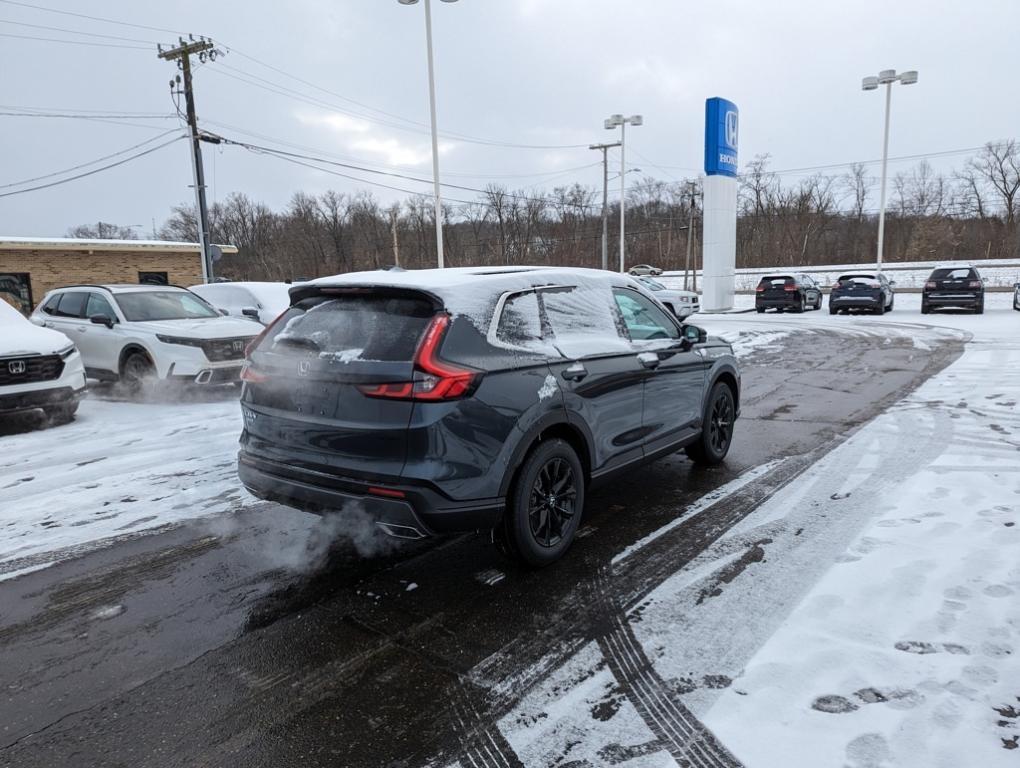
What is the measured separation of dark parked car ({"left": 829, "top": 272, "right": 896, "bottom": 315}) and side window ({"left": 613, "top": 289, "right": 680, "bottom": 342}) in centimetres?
2272

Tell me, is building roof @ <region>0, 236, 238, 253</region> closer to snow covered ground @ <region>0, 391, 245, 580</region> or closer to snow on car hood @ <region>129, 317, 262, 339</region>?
snow on car hood @ <region>129, 317, 262, 339</region>

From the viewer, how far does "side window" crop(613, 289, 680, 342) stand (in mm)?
4941

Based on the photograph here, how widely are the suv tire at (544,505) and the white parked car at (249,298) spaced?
10735mm

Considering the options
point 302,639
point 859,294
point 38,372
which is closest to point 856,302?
point 859,294

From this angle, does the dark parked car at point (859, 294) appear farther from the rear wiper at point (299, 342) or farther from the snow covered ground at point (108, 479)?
the rear wiper at point (299, 342)

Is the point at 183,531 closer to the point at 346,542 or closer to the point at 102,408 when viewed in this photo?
the point at 346,542

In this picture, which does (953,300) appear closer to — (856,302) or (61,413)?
(856,302)

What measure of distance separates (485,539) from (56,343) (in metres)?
6.92

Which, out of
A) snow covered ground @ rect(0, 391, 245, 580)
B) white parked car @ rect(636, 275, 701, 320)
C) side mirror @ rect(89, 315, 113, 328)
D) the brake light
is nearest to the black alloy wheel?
the brake light

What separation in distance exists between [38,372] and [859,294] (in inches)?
993

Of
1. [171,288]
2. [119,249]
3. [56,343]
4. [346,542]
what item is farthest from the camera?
[119,249]

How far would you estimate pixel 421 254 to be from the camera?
79875 mm

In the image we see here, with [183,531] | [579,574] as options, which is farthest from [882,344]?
[183,531]

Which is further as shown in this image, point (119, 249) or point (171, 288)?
point (119, 249)
